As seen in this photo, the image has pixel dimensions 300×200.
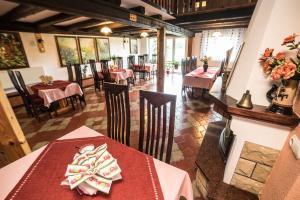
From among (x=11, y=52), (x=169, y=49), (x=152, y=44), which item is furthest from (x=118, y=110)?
(x=152, y=44)

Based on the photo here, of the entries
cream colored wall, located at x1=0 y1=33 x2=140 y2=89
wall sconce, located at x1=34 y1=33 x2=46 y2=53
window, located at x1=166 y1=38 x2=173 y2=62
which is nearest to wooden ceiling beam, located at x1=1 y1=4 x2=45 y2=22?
cream colored wall, located at x1=0 y1=33 x2=140 y2=89

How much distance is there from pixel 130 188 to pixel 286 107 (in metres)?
1.29

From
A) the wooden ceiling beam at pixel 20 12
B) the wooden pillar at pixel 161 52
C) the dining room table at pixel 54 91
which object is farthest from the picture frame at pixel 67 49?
the wooden pillar at pixel 161 52

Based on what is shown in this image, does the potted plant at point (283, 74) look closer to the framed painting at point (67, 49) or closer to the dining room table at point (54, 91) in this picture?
the dining room table at point (54, 91)

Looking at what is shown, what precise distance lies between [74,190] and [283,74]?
1551 millimetres

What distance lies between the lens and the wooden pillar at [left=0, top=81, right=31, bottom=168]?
122 centimetres

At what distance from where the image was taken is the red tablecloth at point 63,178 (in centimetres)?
77

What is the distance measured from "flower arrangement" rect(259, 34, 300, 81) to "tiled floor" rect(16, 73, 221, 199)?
56.2 inches

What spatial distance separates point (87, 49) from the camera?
6.07 m

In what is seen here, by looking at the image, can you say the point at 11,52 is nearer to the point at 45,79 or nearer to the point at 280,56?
the point at 45,79

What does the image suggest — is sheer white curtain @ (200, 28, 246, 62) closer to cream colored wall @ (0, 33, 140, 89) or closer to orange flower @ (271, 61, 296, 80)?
orange flower @ (271, 61, 296, 80)

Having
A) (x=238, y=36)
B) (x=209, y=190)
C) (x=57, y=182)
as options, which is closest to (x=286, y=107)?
(x=209, y=190)

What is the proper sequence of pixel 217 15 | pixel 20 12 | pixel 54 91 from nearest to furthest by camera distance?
pixel 20 12
pixel 54 91
pixel 217 15

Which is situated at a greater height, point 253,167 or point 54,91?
point 54,91
